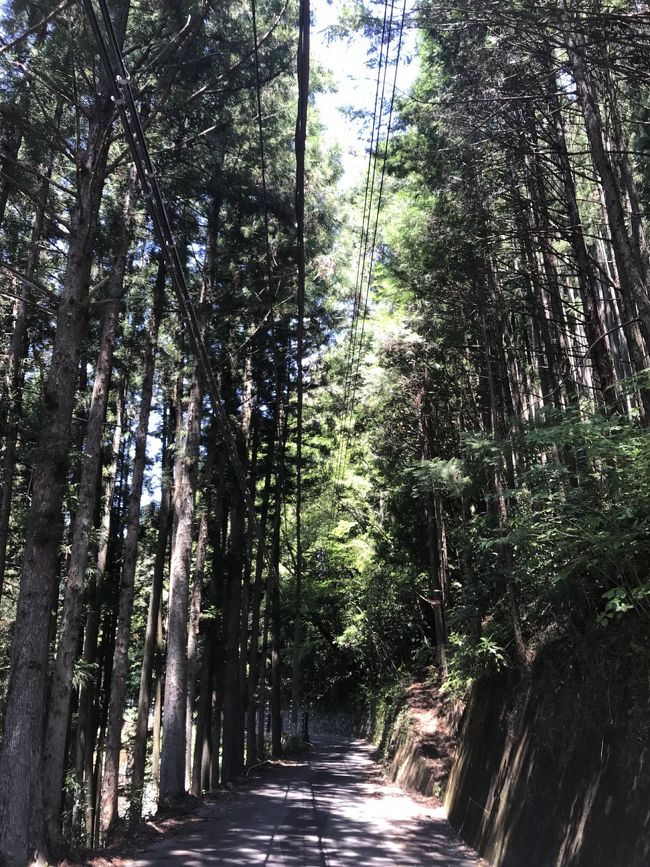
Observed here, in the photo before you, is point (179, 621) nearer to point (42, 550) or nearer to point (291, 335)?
point (42, 550)

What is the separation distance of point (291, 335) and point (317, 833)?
11289 mm

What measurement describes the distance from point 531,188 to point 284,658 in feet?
111

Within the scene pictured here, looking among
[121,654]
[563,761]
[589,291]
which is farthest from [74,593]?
[589,291]

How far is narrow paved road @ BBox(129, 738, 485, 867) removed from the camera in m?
7.68

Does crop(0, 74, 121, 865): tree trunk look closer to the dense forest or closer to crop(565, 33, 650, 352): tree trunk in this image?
the dense forest

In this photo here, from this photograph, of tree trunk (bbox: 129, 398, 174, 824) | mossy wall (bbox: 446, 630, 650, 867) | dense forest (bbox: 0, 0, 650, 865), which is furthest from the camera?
tree trunk (bbox: 129, 398, 174, 824)

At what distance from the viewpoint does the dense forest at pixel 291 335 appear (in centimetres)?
625

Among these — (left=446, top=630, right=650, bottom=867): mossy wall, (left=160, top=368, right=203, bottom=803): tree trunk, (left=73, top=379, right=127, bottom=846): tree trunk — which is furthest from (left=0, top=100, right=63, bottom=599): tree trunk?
(left=446, top=630, right=650, bottom=867): mossy wall

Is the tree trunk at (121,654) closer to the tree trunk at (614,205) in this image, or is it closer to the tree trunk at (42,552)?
the tree trunk at (42,552)

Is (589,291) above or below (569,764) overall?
above

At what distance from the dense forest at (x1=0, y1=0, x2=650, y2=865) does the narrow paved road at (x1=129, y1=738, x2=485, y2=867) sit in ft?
4.68

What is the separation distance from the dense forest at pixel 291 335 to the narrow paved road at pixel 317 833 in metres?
1.43

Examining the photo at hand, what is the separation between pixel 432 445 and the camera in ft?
49.5

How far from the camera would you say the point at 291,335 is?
655 inches
